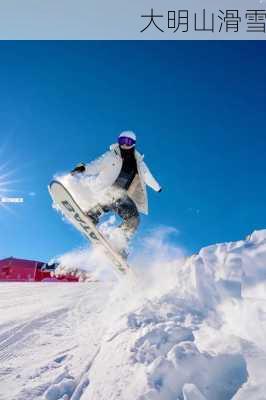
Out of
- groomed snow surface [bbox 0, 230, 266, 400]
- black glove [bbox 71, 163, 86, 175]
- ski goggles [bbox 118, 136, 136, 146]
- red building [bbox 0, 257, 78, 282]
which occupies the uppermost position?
ski goggles [bbox 118, 136, 136, 146]

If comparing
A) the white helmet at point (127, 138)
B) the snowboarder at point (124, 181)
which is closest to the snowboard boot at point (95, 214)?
the snowboarder at point (124, 181)

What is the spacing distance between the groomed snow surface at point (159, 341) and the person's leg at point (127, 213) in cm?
58

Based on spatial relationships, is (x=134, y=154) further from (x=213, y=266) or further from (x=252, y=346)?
(x=252, y=346)

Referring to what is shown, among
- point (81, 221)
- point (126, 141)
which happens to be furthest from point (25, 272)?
point (126, 141)

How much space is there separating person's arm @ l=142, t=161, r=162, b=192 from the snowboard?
0.54 metres

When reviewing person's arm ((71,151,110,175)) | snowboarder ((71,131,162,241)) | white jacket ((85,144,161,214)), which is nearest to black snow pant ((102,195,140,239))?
snowboarder ((71,131,162,241))

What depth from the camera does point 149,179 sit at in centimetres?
302

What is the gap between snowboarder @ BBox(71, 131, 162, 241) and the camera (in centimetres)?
302

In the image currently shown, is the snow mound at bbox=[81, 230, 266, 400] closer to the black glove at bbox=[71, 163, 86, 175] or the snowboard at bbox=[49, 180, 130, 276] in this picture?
the snowboard at bbox=[49, 180, 130, 276]

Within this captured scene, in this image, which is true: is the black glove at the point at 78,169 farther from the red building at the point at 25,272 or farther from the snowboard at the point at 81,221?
the red building at the point at 25,272

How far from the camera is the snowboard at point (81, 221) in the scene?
9.76 feet

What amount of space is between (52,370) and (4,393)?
0.21 meters

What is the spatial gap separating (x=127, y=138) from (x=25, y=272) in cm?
235

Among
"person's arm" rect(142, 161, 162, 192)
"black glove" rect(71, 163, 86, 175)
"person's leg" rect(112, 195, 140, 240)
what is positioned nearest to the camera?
"black glove" rect(71, 163, 86, 175)
